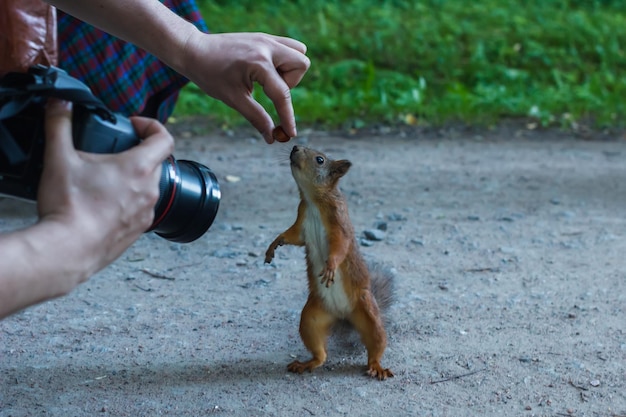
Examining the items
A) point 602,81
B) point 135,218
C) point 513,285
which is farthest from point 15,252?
point 602,81

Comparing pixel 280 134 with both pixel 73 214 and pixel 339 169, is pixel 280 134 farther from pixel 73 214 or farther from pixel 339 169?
pixel 73 214

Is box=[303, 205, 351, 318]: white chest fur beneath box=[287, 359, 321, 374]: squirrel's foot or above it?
above

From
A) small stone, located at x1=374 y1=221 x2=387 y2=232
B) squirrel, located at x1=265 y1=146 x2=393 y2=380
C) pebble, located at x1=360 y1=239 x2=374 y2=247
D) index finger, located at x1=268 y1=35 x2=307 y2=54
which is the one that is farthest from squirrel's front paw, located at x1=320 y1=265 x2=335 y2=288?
small stone, located at x1=374 y1=221 x2=387 y2=232

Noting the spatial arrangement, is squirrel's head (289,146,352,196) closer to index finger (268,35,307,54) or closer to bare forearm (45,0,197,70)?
index finger (268,35,307,54)

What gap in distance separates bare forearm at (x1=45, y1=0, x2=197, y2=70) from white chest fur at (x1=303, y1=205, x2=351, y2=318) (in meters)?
0.59

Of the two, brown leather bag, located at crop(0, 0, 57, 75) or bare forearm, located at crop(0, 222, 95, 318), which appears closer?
bare forearm, located at crop(0, 222, 95, 318)

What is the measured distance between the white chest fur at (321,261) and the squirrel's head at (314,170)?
65 mm

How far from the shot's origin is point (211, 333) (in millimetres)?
2859

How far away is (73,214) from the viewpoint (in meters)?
1.65

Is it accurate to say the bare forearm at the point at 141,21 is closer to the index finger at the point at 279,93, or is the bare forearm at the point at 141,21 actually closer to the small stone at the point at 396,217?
→ the index finger at the point at 279,93

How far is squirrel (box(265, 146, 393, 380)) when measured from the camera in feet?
8.34

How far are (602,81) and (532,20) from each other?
5.23ft

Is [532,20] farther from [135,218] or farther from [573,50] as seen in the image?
[135,218]

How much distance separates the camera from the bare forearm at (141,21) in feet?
7.68
